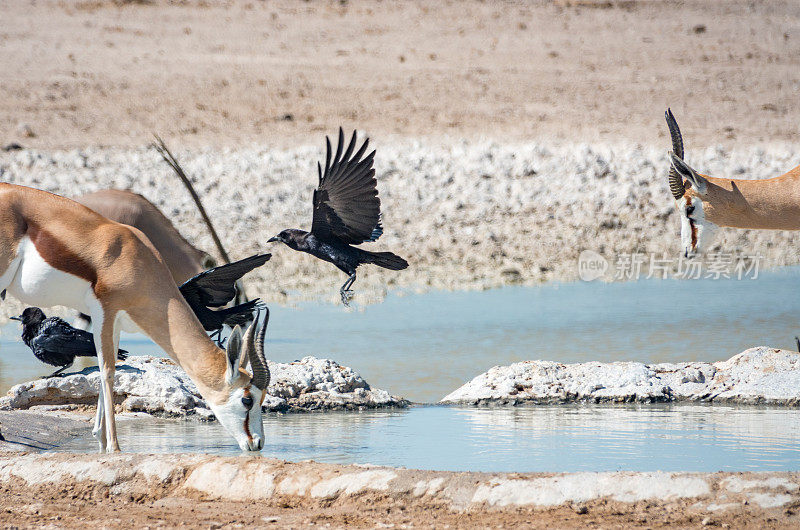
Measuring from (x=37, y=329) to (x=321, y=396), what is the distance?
1.93 m

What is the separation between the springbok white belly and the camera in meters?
6.75

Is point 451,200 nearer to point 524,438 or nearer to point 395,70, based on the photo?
point 395,70

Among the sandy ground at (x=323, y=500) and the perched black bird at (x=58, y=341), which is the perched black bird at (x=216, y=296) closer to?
the perched black bird at (x=58, y=341)

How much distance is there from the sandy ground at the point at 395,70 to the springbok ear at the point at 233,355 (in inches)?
577

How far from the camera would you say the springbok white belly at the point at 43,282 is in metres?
6.75

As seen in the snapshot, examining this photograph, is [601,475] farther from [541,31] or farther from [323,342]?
[541,31]

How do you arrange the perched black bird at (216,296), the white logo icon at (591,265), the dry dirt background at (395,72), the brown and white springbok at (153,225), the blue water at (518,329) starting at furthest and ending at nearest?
1. the dry dirt background at (395,72)
2. the white logo icon at (591,265)
3. the blue water at (518,329)
4. the brown and white springbok at (153,225)
5. the perched black bird at (216,296)

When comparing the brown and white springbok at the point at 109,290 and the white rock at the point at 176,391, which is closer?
the brown and white springbok at the point at 109,290

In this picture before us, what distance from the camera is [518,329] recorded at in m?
11.9

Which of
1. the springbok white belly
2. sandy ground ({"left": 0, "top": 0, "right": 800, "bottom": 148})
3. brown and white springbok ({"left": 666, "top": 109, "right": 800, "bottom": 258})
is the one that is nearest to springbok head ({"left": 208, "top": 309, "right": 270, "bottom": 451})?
the springbok white belly

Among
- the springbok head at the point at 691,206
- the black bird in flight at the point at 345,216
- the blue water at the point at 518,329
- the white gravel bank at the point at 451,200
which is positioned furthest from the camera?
the white gravel bank at the point at 451,200

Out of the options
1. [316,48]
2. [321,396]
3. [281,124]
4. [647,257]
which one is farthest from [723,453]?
[316,48]

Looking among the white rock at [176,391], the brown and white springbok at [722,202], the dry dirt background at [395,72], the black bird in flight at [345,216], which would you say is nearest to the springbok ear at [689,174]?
the brown and white springbok at [722,202]

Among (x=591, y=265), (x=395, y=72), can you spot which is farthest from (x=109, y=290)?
(x=395, y=72)
